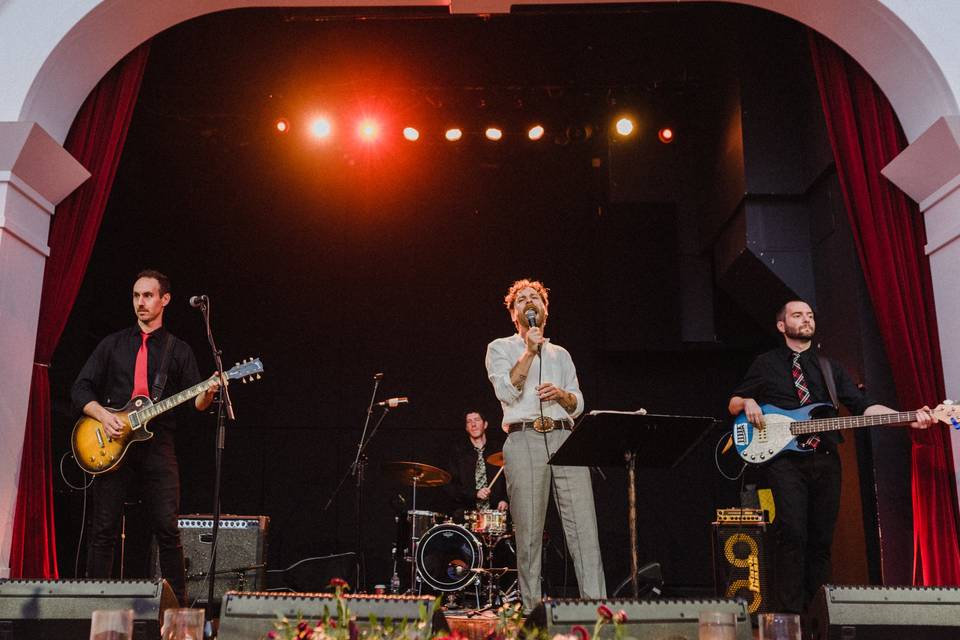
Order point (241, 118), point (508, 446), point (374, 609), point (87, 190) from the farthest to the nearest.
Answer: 1. point (241, 118)
2. point (87, 190)
3. point (508, 446)
4. point (374, 609)

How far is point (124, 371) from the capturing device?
462cm

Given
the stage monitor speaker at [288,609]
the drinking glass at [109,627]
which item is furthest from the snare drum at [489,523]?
the drinking glass at [109,627]

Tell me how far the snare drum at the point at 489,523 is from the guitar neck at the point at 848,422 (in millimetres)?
3369

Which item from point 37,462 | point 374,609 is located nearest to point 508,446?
point 374,609

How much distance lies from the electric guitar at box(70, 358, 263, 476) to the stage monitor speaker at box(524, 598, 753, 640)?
266cm

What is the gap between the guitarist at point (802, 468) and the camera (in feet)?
14.6

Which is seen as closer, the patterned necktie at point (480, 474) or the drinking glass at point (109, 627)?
the drinking glass at point (109, 627)

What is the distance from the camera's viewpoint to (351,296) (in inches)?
379

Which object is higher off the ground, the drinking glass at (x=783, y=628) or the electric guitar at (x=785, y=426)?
the electric guitar at (x=785, y=426)

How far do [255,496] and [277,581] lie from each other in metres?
0.91

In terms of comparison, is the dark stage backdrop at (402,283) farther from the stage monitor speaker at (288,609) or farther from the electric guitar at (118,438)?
the stage monitor speaker at (288,609)

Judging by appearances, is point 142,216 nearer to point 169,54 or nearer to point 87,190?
point 169,54

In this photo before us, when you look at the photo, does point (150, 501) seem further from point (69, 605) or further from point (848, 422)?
point (848, 422)

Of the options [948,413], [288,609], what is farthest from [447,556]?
[288,609]
